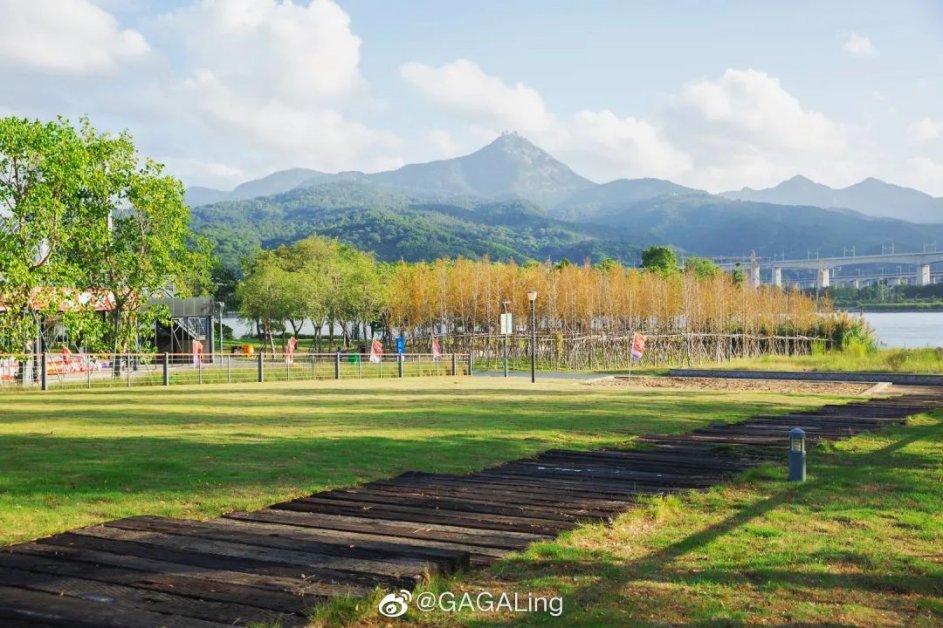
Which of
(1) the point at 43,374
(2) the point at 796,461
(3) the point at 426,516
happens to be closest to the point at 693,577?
(3) the point at 426,516

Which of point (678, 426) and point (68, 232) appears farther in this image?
point (68, 232)

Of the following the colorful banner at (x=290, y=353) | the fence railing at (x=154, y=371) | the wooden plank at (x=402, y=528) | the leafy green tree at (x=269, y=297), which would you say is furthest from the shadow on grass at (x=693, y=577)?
the leafy green tree at (x=269, y=297)

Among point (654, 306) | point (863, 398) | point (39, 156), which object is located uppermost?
point (39, 156)

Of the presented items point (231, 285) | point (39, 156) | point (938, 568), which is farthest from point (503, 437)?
point (231, 285)

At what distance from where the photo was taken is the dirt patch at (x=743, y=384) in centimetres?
2400

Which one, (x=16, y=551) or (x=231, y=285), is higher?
(x=231, y=285)

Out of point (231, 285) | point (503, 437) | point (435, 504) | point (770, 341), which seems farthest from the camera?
point (231, 285)

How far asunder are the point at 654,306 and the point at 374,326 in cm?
3054

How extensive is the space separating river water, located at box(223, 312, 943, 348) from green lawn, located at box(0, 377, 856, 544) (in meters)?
35.5

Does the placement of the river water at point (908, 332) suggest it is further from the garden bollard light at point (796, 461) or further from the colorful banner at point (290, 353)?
the garden bollard light at point (796, 461)

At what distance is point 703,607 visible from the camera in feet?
15.1

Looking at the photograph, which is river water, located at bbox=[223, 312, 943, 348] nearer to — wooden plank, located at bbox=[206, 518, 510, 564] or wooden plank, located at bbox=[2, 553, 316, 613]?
wooden plank, located at bbox=[206, 518, 510, 564]

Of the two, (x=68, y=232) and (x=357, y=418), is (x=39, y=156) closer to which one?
(x=68, y=232)

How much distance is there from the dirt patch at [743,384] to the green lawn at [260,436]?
116 inches
